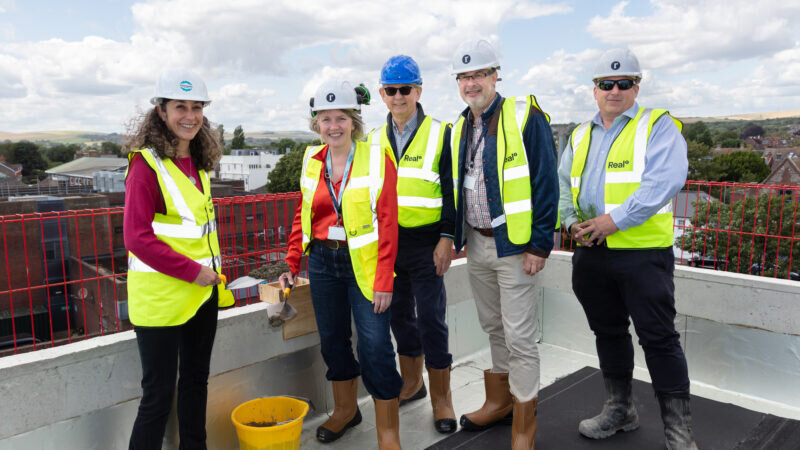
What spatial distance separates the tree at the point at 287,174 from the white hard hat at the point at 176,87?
55770 millimetres

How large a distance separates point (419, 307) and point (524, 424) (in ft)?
2.99

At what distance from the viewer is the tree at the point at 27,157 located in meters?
119

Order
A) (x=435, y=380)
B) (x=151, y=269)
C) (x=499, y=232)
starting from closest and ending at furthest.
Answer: (x=151, y=269) → (x=499, y=232) → (x=435, y=380)

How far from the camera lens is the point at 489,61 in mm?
2873

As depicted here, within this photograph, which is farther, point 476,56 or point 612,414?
point 612,414

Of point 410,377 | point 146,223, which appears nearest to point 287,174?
point 410,377

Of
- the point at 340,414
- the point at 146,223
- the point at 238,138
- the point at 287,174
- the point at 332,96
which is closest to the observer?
the point at 146,223

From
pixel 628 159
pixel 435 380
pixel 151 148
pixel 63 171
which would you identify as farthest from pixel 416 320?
pixel 63 171

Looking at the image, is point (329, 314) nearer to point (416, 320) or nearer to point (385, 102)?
point (416, 320)

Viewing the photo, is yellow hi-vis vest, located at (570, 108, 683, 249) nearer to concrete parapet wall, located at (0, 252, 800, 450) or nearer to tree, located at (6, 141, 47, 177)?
concrete parapet wall, located at (0, 252, 800, 450)

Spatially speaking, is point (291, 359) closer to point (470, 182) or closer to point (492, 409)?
point (492, 409)

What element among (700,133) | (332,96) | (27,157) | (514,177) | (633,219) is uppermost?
(700,133)

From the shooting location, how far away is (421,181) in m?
3.21

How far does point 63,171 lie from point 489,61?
113 m
